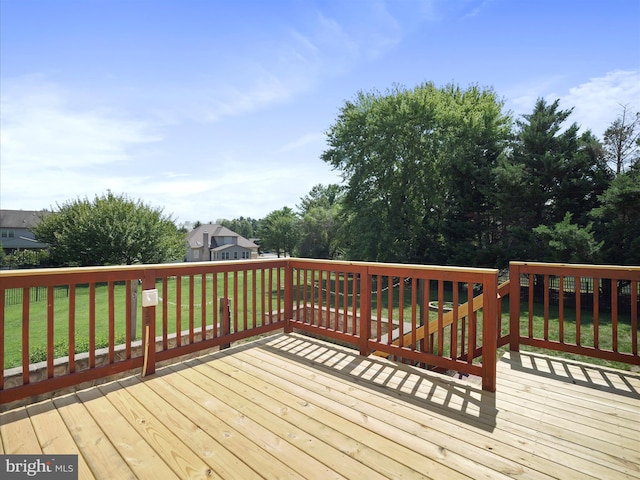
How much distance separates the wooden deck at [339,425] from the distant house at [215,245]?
117 feet

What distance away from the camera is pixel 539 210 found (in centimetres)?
1064

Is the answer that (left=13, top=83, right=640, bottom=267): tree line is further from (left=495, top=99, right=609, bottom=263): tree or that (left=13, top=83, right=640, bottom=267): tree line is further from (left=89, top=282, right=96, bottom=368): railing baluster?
(left=89, top=282, right=96, bottom=368): railing baluster

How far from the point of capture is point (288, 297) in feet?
12.4

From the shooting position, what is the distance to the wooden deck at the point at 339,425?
5.03 feet

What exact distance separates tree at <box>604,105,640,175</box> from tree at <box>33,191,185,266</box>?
20.9 metres

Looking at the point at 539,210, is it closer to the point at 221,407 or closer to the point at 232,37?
the point at 232,37

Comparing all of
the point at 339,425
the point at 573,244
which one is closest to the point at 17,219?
the point at 339,425

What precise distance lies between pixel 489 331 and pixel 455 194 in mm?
11953

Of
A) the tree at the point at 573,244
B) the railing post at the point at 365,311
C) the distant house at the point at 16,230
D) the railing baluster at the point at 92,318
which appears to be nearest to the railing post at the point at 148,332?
the railing baluster at the point at 92,318

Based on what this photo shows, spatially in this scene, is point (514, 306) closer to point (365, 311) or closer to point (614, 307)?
point (614, 307)

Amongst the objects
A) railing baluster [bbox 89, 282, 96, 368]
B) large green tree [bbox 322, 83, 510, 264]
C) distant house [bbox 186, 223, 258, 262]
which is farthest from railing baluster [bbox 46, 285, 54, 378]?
distant house [bbox 186, 223, 258, 262]

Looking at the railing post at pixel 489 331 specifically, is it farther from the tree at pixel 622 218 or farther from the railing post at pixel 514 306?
the tree at pixel 622 218

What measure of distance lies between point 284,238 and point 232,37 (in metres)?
33.3

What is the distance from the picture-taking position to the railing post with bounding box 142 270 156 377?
2.59 metres
